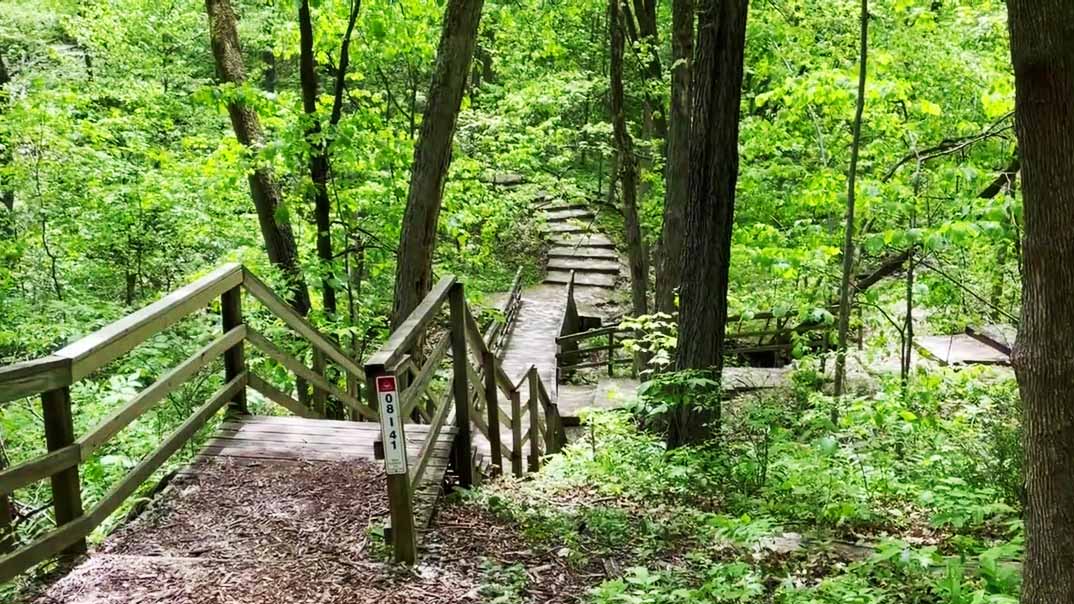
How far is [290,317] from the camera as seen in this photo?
6.21 meters

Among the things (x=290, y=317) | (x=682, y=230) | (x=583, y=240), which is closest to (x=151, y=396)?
(x=290, y=317)

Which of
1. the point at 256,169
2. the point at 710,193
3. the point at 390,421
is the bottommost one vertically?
the point at 390,421

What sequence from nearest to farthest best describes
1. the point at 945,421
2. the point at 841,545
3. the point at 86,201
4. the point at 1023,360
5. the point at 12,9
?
the point at 1023,360, the point at 841,545, the point at 945,421, the point at 86,201, the point at 12,9

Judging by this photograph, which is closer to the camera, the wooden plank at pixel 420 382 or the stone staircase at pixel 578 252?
the wooden plank at pixel 420 382

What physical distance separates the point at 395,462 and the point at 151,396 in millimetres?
1645

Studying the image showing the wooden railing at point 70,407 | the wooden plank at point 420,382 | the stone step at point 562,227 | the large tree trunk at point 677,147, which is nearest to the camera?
the wooden railing at point 70,407

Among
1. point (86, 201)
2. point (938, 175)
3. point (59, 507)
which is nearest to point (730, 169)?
point (938, 175)

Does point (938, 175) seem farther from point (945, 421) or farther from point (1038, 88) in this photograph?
point (1038, 88)

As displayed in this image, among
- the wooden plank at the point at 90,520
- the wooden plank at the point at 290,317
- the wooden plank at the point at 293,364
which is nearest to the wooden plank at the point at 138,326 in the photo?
the wooden plank at the point at 290,317

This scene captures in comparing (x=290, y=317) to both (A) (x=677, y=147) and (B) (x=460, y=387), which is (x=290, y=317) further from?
(A) (x=677, y=147)

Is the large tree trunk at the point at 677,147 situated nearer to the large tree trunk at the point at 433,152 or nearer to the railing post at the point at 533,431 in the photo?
the railing post at the point at 533,431

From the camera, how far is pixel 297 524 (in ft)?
14.4

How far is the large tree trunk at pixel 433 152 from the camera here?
6.99m

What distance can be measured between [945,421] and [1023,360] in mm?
5145
